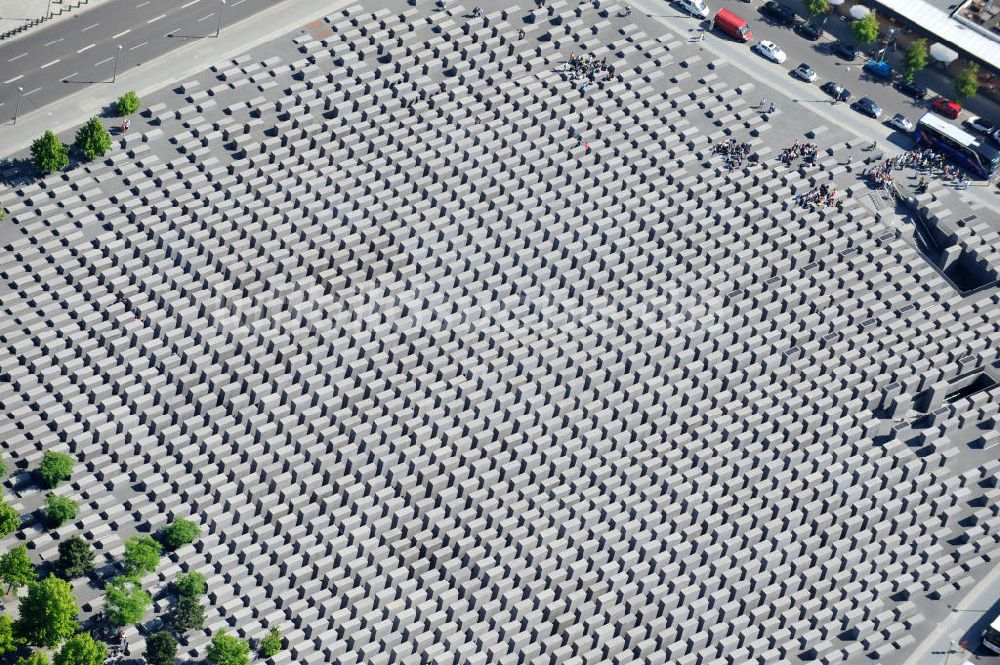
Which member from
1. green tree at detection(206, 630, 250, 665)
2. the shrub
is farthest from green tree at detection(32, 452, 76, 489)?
green tree at detection(206, 630, 250, 665)

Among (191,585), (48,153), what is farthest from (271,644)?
(48,153)

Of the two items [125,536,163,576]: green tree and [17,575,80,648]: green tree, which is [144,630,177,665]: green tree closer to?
[125,536,163,576]: green tree

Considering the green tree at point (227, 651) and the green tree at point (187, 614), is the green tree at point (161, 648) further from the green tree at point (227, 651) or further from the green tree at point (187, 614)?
the green tree at point (227, 651)

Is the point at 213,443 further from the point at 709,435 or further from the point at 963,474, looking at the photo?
the point at 963,474

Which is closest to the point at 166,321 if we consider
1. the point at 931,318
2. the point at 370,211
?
the point at 370,211

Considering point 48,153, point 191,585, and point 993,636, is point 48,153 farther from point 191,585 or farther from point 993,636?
point 993,636

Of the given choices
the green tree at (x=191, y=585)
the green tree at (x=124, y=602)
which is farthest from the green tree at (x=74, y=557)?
the green tree at (x=191, y=585)

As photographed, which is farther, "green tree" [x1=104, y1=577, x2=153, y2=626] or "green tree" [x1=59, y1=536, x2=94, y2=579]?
"green tree" [x1=59, y1=536, x2=94, y2=579]
